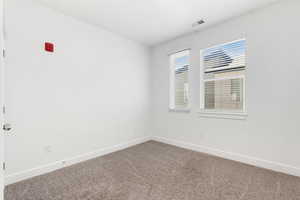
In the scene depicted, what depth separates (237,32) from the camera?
258 centimetres

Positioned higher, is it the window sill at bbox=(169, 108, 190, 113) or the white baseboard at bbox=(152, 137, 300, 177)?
the window sill at bbox=(169, 108, 190, 113)

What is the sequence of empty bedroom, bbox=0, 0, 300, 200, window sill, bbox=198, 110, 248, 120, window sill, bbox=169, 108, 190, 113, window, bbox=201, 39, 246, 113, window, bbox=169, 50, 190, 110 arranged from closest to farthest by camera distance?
empty bedroom, bbox=0, 0, 300, 200, window sill, bbox=198, 110, 248, 120, window, bbox=201, 39, 246, 113, window sill, bbox=169, 108, 190, 113, window, bbox=169, 50, 190, 110

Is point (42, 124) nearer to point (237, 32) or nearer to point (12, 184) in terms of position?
point (12, 184)

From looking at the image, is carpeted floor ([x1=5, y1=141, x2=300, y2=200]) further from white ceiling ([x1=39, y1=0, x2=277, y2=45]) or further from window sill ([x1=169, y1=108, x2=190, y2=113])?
white ceiling ([x1=39, y1=0, x2=277, y2=45])

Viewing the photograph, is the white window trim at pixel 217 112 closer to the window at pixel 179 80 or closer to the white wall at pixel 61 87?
the window at pixel 179 80

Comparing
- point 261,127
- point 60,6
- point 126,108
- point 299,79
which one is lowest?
point 261,127

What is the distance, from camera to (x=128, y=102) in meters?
3.45

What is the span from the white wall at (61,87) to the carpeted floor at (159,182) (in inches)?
16.3

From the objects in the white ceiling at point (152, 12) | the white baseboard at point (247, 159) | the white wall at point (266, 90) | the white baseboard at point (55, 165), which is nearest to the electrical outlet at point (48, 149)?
the white baseboard at point (55, 165)

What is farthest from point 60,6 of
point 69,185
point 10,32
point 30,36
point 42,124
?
point 69,185

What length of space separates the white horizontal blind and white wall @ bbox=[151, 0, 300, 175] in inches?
22.5

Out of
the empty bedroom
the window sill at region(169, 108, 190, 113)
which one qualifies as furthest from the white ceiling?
the window sill at region(169, 108, 190, 113)

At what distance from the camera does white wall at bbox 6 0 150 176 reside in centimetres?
200

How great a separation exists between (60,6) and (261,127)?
12.6ft
